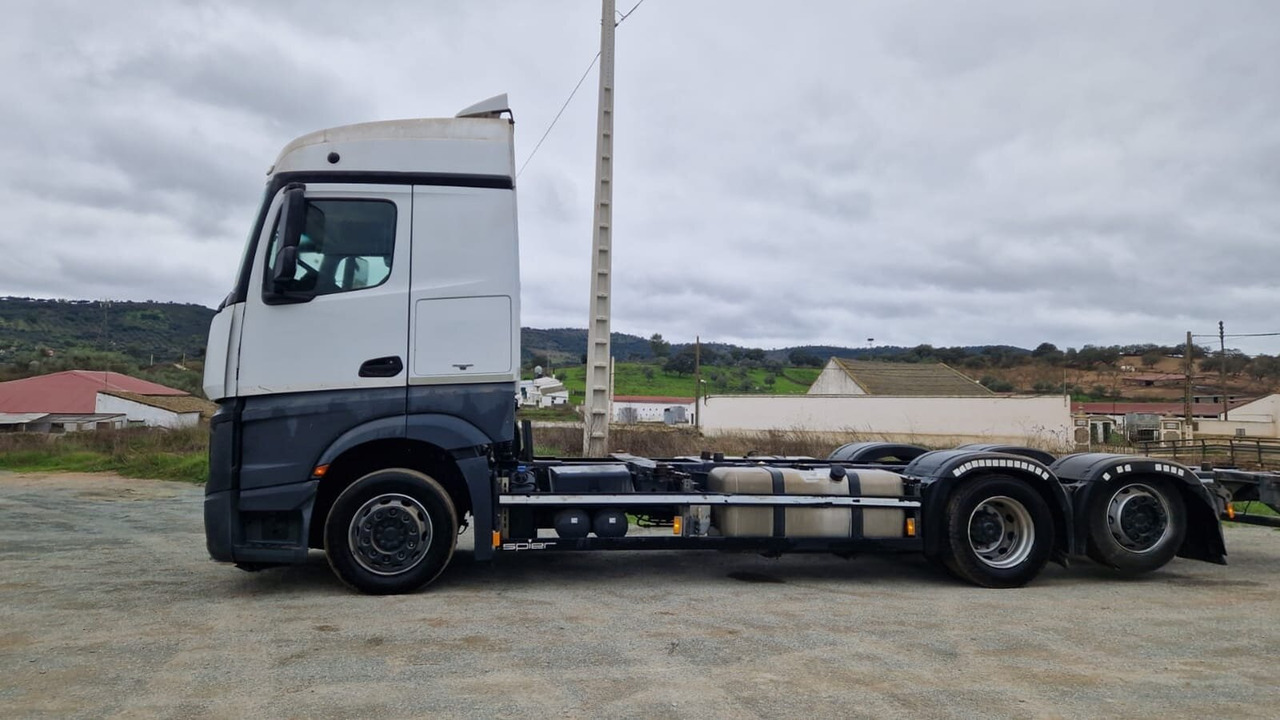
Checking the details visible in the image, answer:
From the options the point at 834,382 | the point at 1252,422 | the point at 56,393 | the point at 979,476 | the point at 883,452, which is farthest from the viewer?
the point at 834,382

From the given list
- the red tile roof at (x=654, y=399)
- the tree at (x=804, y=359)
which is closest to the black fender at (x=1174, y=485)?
the red tile roof at (x=654, y=399)

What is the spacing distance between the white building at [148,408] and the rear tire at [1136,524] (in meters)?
45.9

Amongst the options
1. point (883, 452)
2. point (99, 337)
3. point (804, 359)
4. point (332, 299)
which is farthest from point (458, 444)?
point (99, 337)

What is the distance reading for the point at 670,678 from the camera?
15.8 feet

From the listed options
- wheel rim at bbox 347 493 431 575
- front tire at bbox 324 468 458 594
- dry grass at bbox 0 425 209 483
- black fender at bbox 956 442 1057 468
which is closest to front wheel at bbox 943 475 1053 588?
black fender at bbox 956 442 1057 468

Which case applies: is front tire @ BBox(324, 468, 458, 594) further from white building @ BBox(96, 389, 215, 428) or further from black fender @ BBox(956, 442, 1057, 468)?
white building @ BBox(96, 389, 215, 428)

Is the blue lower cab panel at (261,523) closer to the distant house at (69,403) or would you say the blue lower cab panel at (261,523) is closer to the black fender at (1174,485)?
the black fender at (1174,485)

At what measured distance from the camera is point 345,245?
6.75 metres

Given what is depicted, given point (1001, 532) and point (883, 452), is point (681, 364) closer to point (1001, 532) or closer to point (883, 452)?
point (883, 452)

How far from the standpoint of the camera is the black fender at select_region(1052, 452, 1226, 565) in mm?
7773

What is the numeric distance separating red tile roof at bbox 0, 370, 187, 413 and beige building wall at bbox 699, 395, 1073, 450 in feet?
116

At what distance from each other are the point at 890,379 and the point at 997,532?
177 ft

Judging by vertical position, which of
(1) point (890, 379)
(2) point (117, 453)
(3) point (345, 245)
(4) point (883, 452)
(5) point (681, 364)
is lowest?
(2) point (117, 453)

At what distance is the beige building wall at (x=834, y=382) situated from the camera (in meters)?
59.2
